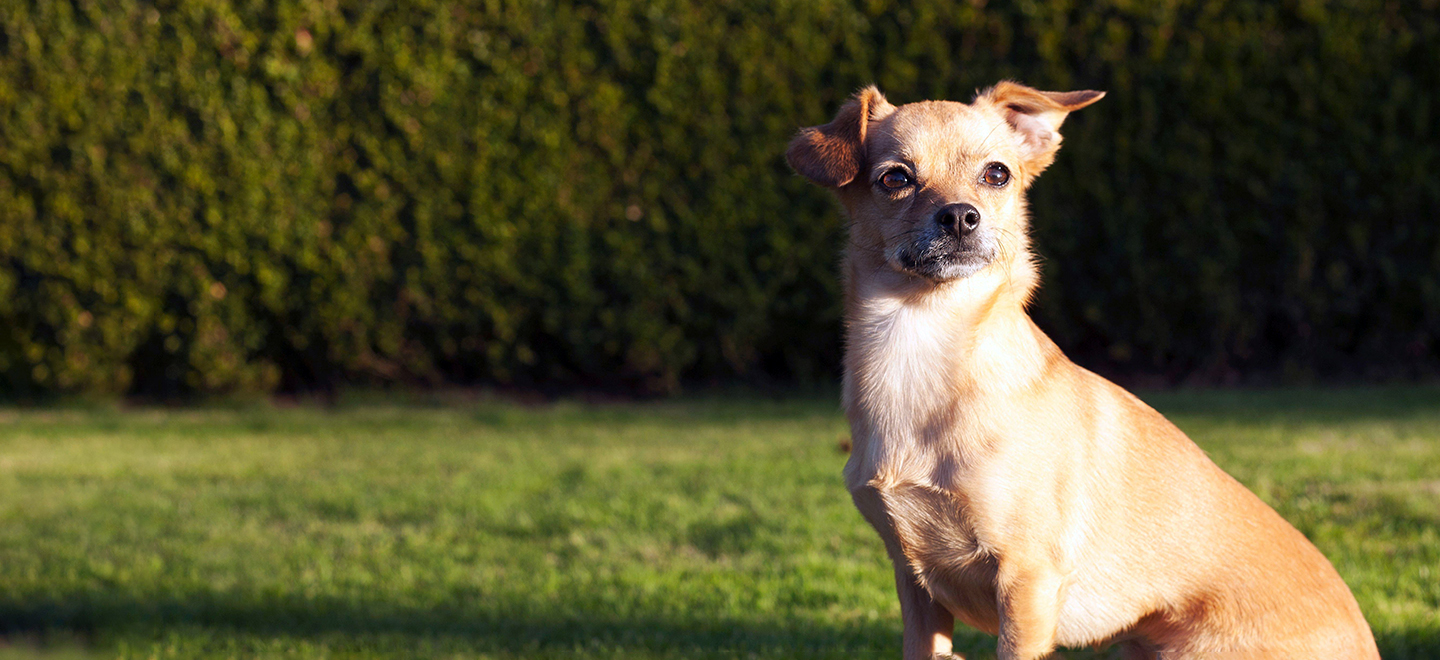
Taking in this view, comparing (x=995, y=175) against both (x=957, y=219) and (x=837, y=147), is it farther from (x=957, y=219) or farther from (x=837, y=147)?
(x=837, y=147)

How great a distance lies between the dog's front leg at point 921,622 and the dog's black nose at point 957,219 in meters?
0.92

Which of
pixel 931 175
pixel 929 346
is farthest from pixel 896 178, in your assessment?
pixel 929 346

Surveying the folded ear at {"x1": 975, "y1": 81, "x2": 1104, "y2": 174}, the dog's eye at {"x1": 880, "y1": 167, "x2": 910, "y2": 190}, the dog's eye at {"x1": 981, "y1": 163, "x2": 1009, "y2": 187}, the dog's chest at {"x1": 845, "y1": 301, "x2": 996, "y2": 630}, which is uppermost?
the folded ear at {"x1": 975, "y1": 81, "x2": 1104, "y2": 174}

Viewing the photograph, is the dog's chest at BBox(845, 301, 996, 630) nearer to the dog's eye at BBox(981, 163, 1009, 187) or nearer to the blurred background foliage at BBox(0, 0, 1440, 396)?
the dog's eye at BBox(981, 163, 1009, 187)

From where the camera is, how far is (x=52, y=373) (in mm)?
9328

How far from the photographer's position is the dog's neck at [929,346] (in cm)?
288

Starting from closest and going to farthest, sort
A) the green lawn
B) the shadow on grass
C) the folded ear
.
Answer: the folded ear → the shadow on grass → the green lawn

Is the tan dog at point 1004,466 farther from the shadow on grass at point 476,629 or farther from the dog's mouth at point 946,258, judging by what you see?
the shadow on grass at point 476,629

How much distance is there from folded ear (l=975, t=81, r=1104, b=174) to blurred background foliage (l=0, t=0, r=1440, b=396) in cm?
568

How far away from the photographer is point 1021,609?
2670mm

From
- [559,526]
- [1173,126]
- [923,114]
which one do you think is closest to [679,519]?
[559,526]

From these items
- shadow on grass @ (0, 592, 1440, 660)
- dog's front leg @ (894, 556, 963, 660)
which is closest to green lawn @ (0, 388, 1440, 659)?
shadow on grass @ (0, 592, 1440, 660)

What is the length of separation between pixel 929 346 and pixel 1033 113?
2.92 feet

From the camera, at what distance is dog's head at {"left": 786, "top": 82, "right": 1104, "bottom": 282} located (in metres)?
3.00
